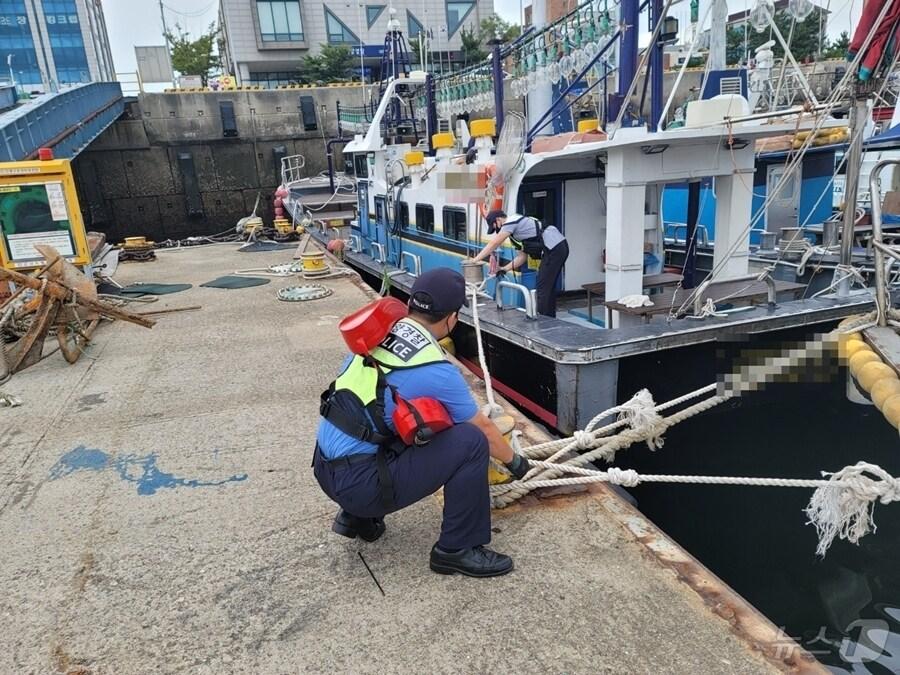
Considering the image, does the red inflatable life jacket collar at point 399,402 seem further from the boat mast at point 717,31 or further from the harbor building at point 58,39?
the harbor building at point 58,39

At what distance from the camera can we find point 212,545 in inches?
115

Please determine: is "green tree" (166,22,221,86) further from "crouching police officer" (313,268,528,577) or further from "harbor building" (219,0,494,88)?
"crouching police officer" (313,268,528,577)

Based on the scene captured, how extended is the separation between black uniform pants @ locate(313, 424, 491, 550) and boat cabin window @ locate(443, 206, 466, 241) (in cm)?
466

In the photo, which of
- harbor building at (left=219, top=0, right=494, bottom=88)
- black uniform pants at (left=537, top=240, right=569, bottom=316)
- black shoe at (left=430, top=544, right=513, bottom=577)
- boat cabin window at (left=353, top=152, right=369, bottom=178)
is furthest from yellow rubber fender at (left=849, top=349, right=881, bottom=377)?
harbor building at (left=219, top=0, right=494, bottom=88)

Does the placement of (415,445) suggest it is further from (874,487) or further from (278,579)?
(874,487)

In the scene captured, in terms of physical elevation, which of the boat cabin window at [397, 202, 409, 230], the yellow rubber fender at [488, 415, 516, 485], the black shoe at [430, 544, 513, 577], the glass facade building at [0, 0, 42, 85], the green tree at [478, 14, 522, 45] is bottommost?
the black shoe at [430, 544, 513, 577]

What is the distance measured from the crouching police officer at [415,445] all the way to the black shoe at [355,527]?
23 cm

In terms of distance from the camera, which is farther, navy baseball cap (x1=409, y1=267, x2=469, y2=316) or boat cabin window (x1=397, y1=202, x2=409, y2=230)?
boat cabin window (x1=397, y1=202, x2=409, y2=230)

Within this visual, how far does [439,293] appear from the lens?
2463 millimetres

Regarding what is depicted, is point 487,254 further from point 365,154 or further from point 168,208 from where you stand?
point 168,208

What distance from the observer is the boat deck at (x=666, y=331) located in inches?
167

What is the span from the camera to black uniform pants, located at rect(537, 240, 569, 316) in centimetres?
564

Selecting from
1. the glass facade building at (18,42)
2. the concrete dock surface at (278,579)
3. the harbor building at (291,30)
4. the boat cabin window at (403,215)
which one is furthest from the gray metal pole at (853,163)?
the glass facade building at (18,42)
